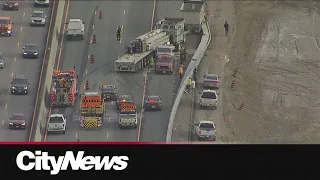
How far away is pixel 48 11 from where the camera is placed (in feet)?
381

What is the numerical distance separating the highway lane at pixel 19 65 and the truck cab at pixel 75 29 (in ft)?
7.89

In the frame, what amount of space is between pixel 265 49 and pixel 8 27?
2282 centimetres

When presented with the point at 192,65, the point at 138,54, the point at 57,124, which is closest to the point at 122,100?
the point at 57,124

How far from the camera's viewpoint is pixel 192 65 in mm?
102500

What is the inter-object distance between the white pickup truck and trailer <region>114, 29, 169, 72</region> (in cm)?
1698

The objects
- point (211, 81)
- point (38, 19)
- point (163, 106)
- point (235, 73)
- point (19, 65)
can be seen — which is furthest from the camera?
point (38, 19)

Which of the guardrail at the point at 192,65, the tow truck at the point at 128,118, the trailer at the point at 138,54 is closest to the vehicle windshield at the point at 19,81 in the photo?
the trailer at the point at 138,54

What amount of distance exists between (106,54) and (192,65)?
8.80 meters

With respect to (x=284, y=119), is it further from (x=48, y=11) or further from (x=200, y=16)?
(x=48, y=11)

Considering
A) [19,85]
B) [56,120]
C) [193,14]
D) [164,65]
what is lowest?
[56,120]

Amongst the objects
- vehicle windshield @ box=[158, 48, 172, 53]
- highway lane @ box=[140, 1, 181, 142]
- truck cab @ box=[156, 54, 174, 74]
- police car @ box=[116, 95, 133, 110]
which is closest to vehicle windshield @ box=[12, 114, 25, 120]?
police car @ box=[116, 95, 133, 110]

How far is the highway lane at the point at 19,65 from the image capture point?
299ft

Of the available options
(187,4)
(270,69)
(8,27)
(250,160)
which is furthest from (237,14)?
(250,160)

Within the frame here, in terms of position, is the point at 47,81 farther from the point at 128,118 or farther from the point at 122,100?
the point at 128,118
